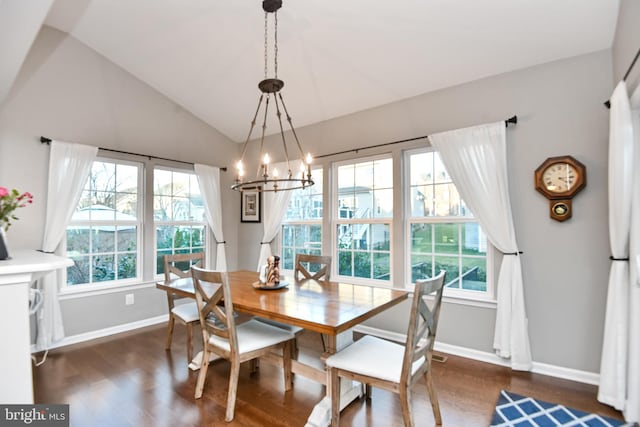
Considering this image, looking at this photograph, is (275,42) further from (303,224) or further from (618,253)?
(618,253)

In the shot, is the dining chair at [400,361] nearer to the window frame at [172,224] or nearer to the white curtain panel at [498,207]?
the white curtain panel at [498,207]

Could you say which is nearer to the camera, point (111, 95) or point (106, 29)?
point (106, 29)

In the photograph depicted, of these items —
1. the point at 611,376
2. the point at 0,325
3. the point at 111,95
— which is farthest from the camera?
the point at 111,95

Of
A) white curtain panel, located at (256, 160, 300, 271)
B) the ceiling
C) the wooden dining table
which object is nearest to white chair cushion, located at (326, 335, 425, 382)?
the wooden dining table

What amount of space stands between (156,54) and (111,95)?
79cm

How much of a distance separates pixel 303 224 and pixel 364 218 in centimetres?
98

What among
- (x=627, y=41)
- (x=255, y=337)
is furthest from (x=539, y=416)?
(x=627, y=41)

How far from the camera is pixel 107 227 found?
3764 millimetres

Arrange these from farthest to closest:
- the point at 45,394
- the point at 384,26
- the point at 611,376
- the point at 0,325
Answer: the point at 384,26 → the point at 45,394 → the point at 611,376 → the point at 0,325

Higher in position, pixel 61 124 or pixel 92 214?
pixel 61 124

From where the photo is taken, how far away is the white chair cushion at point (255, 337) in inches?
86.2

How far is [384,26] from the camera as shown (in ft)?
8.69

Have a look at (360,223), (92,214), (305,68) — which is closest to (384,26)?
(305,68)

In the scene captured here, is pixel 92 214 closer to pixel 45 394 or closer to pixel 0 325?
pixel 45 394
